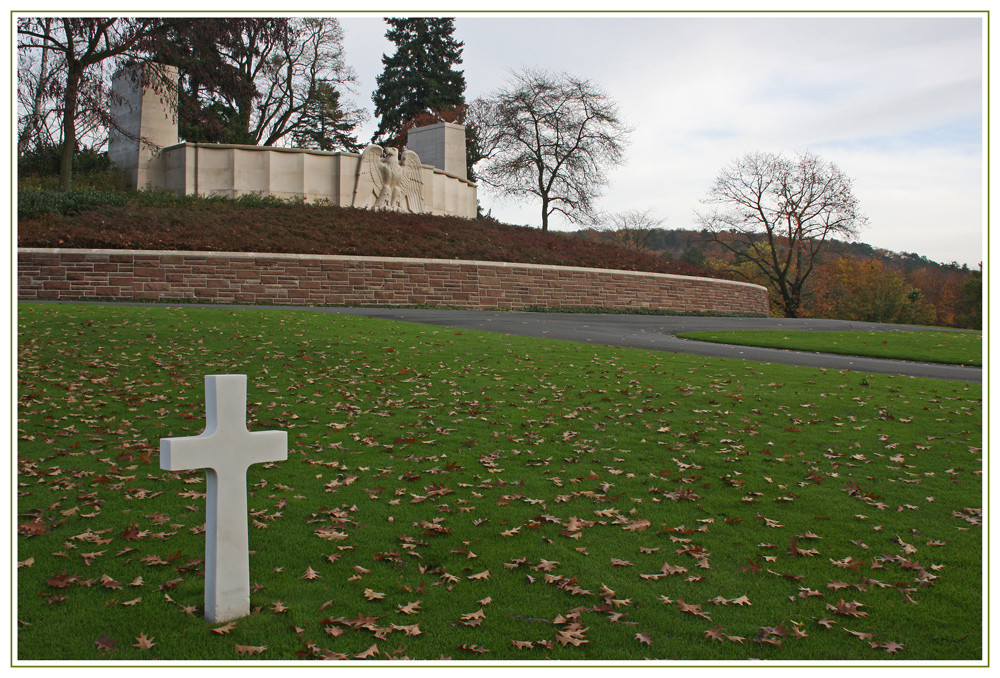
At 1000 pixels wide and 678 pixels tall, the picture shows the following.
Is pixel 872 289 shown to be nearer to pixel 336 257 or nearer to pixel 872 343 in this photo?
pixel 872 343

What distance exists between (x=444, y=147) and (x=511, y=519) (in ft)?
102

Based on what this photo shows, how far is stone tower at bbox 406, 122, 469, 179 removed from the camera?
34.1 m

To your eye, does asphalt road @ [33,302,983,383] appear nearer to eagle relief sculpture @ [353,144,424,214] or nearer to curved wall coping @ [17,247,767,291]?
curved wall coping @ [17,247,767,291]

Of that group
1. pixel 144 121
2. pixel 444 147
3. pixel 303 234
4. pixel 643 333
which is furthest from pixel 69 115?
pixel 643 333

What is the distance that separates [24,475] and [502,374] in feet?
19.1

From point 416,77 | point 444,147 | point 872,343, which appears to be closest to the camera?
point 872,343

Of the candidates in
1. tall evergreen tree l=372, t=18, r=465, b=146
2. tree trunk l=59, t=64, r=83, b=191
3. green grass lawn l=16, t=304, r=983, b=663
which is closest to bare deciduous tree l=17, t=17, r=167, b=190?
tree trunk l=59, t=64, r=83, b=191

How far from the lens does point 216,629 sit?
338 cm

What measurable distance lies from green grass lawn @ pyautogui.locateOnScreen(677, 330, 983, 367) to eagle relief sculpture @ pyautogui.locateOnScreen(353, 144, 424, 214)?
52.3 feet

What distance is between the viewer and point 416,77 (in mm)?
49562

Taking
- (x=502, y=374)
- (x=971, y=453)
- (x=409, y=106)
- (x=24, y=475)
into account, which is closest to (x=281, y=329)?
(x=502, y=374)

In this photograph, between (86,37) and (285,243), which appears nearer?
(285,243)

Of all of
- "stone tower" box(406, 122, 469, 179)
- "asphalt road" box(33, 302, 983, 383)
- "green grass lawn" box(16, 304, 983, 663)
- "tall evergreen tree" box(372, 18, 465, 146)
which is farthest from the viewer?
"tall evergreen tree" box(372, 18, 465, 146)

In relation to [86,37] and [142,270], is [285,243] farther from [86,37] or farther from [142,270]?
[86,37]
